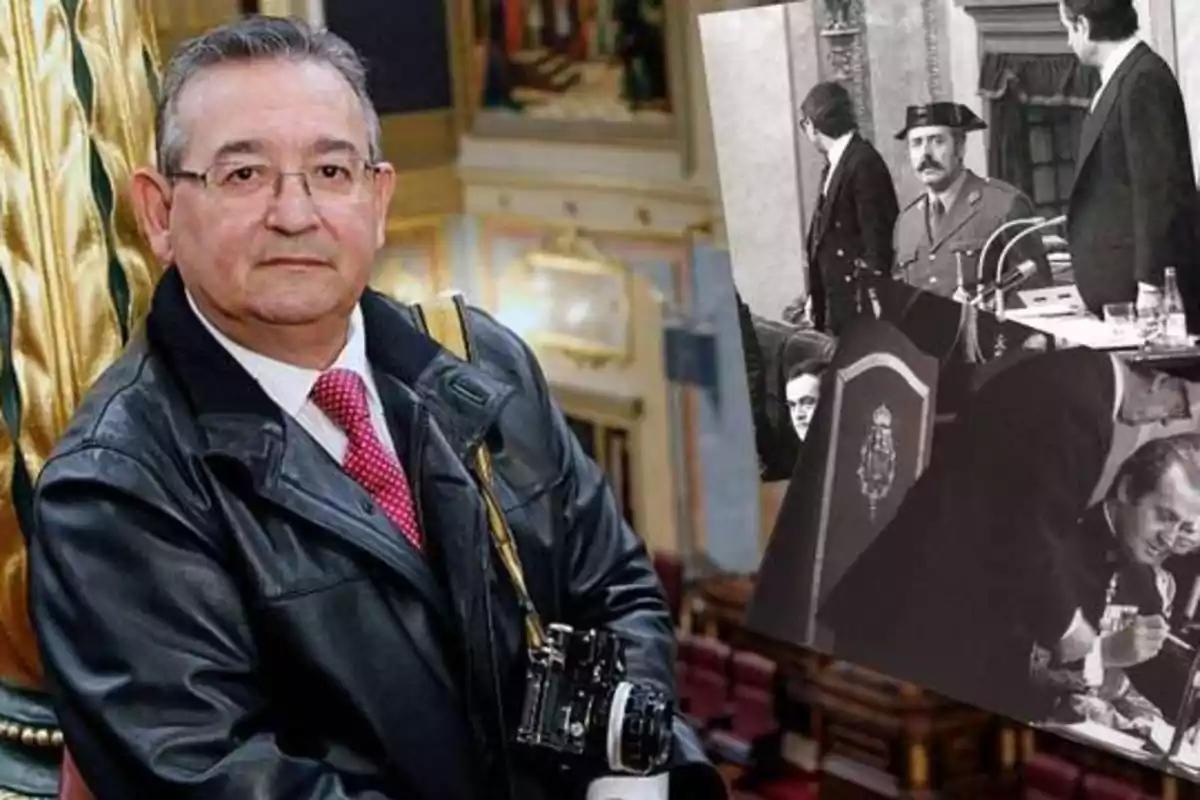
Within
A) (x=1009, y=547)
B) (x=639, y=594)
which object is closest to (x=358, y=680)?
(x=639, y=594)

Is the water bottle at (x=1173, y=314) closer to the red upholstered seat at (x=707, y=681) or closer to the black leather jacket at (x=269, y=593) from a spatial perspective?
the black leather jacket at (x=269, y=593)

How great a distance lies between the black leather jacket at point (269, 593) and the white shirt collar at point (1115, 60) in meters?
0.80

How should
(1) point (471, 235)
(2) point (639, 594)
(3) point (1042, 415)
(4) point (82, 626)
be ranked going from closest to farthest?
(4) point (82, 626) < (2) point (639, 594) < (3) point (1042, 415) < (1) point (471, 235)

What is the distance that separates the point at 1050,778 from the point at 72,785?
1195 mm

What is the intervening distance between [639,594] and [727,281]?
0.83 meters

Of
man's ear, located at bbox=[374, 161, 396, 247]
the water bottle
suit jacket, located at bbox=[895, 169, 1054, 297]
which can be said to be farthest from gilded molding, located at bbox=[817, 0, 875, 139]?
man's ear, located at bbox=[374, 161, 396, 247]

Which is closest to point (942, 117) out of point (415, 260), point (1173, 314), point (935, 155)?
point (935, 155)

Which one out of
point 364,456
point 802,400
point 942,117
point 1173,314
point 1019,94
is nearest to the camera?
point 364,456

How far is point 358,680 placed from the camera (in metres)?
1.47

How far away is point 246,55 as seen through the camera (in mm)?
1484

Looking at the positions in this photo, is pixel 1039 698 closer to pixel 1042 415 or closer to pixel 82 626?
pixel 1042 415

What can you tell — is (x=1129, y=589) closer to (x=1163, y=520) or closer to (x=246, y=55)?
(x=1163, y=520)

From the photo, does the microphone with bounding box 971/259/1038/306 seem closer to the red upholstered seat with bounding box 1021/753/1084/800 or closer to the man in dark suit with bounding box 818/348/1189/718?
the man in dark suit with bounding box 818/348/1189/718

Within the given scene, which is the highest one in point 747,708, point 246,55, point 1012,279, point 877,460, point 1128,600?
point 246,55
